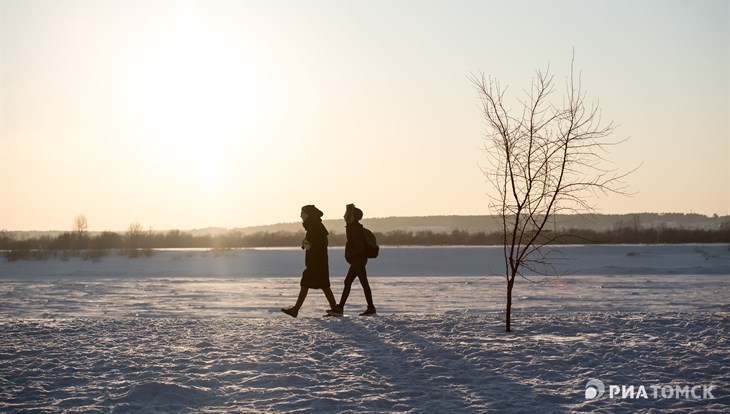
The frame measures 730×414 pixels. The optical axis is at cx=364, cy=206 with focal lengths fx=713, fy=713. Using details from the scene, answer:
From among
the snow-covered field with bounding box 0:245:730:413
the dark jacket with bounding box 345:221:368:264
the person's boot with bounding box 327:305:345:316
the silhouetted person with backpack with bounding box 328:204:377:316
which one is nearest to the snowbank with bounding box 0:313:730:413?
the snow-covered field with bounding box 0:245:730:413

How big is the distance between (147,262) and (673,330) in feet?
121

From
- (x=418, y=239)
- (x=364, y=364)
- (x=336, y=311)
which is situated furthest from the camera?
(x=418, y=239)

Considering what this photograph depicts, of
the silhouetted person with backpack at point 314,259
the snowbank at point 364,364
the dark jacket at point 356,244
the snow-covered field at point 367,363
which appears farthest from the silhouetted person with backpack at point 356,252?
the snowbank at point 364,364

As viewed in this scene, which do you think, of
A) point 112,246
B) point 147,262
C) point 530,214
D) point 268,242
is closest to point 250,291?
point 530,214

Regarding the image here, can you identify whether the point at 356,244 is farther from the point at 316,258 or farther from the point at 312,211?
the point at 312,211

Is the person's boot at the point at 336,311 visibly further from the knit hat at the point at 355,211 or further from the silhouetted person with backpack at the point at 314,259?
the knit hat at the point at 355,211

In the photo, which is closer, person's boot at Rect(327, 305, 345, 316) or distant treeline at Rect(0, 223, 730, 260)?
person's boot at Rect(327, 305, 345, 316)

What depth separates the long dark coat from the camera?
486 inches

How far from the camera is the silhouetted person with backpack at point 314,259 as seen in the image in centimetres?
1231

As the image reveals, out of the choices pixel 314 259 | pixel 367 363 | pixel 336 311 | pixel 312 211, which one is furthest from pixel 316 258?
pixel 367 363

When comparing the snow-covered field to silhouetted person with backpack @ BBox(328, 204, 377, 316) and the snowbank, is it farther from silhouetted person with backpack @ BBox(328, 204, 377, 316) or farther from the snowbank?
silhouetted person with backpack @ BBox(328, 204, 377, 316)

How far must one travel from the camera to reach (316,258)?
40.7ft

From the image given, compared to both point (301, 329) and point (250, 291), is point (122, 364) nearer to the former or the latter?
point (301, 329)

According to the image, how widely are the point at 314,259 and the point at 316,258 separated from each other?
0.04 m
